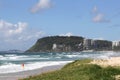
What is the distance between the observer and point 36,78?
20750 mm

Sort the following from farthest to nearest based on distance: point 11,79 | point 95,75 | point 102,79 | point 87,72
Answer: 1. point 11,79
2. point 87,72
3. point 95,75
4. point 102,79

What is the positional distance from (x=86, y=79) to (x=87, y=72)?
8.96ft

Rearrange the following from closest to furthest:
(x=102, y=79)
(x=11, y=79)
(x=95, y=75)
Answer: (x=102, y=79), (x=95, y=75), (x=11, y=79)

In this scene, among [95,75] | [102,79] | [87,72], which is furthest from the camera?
[87,72]

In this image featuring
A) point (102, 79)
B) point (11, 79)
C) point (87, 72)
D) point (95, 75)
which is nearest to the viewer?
point (102, 79)

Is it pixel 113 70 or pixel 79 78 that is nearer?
pixel 79 78

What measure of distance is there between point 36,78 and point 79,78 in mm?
2722

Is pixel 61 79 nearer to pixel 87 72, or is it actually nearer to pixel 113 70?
pixel 87 72

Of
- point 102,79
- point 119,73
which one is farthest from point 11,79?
point 102,79

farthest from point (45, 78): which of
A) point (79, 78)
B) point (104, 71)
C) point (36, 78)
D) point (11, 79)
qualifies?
point (11, 79)

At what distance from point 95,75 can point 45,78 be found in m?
2.54

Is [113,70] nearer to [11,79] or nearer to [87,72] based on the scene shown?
[87,72]

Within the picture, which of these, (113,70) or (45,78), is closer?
(45,78)

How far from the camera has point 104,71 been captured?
21.7m
